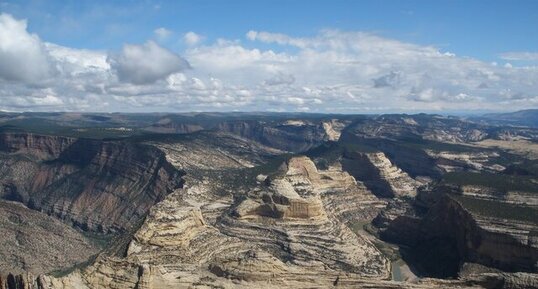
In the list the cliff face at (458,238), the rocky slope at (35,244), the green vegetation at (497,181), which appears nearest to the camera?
the cliff face at (458,238)

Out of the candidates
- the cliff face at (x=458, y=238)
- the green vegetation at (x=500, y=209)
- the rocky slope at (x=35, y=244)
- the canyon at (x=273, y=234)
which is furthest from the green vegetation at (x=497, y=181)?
the rocky slope at (x=35, y=244)

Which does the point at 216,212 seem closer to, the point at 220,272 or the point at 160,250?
the point at 160,250

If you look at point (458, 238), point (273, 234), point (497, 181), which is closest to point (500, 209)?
point (458, 238)

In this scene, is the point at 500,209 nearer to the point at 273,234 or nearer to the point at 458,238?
the point at 458,238

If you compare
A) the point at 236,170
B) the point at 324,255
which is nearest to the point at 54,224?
the point at 236,170

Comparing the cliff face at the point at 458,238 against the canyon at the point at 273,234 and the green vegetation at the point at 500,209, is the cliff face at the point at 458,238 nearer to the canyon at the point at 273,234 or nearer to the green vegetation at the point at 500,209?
the canyon at the point at 273,234

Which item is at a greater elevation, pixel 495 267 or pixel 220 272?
pixel 220 272

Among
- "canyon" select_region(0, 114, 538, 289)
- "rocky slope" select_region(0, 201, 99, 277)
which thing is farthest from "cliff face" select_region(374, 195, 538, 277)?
Result: "rocky slope" select_region(0, 201, 99, 277)

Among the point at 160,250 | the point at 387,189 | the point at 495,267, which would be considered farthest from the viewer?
the point at 387,189

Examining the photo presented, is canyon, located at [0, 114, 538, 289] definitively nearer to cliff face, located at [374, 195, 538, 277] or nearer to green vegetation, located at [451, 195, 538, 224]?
cliff face, located at [374, 195, 538, 277]
